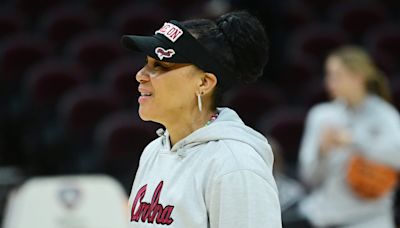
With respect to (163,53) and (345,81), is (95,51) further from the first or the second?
(163,53)

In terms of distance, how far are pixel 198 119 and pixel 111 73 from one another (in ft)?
16.9

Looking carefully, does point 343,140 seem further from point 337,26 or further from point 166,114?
point 337,26

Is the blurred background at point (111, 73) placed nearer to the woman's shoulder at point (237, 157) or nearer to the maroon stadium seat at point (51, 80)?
the maroon stadium seat at point (51, 80)

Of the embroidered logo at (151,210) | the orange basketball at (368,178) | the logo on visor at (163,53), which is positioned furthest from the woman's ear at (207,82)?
the orange basketball at (368,178)

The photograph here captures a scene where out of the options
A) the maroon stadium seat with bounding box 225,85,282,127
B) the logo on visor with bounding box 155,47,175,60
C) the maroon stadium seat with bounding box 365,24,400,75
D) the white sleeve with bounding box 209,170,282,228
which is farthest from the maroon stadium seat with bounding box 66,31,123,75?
the white sleeve with bounding box 209,170,282,228

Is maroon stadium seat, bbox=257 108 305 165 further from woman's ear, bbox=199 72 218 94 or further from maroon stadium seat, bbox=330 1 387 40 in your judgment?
woman's ear, bbox=199 72 218 94

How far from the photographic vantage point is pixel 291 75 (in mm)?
7902

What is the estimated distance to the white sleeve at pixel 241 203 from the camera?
2107mm

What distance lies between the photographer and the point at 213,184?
214cm

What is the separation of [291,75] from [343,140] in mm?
3388

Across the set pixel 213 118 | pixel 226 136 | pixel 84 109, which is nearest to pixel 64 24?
pixel 84 109

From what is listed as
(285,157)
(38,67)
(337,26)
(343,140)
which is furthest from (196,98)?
(337,26)

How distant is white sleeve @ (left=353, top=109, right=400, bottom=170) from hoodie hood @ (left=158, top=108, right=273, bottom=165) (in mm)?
2341

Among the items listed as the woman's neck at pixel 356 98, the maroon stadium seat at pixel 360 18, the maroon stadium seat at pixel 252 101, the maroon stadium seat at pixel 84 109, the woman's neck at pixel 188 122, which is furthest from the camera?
the maroon stadium seat at pixel 360 18
